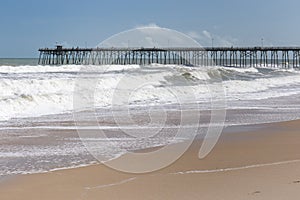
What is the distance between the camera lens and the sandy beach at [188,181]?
4777 mm

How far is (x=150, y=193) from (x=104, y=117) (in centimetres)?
775

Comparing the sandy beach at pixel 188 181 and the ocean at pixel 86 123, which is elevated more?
the ocean at pixel 86 123

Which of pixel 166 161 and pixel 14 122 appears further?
pixel 14 122

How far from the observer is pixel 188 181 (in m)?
5.36

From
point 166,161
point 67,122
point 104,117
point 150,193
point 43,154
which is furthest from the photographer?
point 104,117

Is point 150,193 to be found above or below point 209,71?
below

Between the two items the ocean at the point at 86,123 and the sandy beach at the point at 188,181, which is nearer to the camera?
the sandy beach at the point at 188,181

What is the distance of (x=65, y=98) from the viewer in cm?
1756

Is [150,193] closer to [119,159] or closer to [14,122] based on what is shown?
[119,159]

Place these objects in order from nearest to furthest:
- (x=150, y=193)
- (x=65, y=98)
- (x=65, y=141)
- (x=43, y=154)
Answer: (x=150, y=193) < (x=43, y=154) < (x=65, y=141) < (x=65, y=98)

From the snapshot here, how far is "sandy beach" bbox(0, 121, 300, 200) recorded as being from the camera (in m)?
4.78

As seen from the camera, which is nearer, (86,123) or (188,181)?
(188,181)

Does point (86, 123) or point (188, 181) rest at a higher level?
point (86, 123)

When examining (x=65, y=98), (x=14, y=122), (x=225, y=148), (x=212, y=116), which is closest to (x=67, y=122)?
(x=14, y=122)
